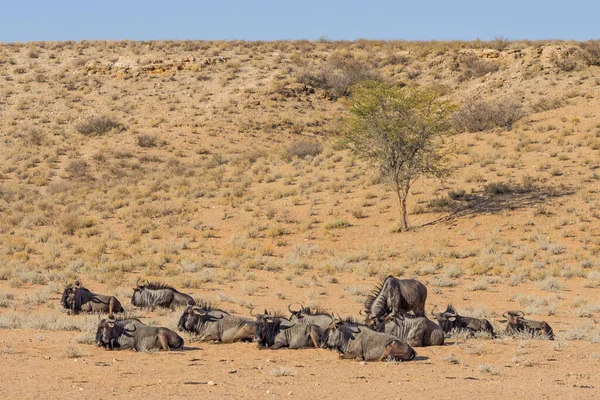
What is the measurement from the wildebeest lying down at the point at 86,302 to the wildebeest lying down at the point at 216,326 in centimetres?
305

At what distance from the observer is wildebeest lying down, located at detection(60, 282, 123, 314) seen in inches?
638

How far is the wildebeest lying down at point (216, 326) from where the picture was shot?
13328 mm

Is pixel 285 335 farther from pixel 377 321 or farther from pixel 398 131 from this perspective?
pixel 398 131

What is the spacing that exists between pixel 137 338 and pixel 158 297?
14.6ft

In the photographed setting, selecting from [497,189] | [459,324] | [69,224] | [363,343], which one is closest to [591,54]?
[497,189]

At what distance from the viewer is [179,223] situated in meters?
30.9

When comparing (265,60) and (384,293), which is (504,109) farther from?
(384,293)

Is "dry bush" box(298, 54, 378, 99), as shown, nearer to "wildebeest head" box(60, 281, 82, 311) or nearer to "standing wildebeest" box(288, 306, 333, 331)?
"wildebeest head" box(60, 281, 82, 311)

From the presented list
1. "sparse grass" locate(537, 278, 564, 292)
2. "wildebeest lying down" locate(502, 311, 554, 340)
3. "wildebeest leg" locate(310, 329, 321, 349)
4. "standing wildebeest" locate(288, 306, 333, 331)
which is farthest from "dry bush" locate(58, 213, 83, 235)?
"wildebeest lying down" locate(502, 311, 554, 340)

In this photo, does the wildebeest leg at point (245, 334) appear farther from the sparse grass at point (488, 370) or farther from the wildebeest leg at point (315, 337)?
the sparse grass at point (488, 370)

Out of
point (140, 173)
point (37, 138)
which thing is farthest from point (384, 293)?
point (37, 138)

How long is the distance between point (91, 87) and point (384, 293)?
1822 inches

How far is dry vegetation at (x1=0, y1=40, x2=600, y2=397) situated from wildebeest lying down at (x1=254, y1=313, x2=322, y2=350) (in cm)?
93

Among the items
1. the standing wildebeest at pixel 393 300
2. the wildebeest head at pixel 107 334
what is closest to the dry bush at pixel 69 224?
the wildebeest head at pixel 107 334
